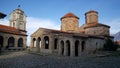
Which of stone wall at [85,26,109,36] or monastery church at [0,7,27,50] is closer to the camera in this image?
monastery church at [0,7,27,50]

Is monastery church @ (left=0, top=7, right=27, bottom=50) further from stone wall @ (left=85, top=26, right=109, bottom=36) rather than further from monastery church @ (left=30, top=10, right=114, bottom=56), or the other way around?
stone wall @ (left=85, top=26, right=109, bottom=36)

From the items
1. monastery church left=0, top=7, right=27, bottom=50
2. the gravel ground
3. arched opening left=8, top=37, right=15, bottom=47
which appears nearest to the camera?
the gravel ground

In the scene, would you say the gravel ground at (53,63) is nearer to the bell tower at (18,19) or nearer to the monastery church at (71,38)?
the monastery church at (71,38)

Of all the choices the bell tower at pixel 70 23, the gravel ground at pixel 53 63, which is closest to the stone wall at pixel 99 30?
the bell tower at pixel 70 23

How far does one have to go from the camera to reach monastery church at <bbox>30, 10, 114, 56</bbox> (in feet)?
83.9

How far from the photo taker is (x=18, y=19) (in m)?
42.2

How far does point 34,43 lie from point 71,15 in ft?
42.5

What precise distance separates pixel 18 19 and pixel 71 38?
25.0 metres

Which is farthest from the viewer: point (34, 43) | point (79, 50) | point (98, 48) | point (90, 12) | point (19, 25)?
point (19, 25)

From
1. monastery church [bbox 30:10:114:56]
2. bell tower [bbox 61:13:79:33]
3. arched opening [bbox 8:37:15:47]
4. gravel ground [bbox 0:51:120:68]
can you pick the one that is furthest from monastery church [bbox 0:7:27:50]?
gravel ground [bbox 0:51:120:68]

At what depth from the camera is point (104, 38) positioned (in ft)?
108

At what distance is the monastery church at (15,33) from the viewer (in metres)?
31.6

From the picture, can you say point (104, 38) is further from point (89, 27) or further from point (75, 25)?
point (75, 25)

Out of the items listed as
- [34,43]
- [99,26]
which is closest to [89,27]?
[99,26]
